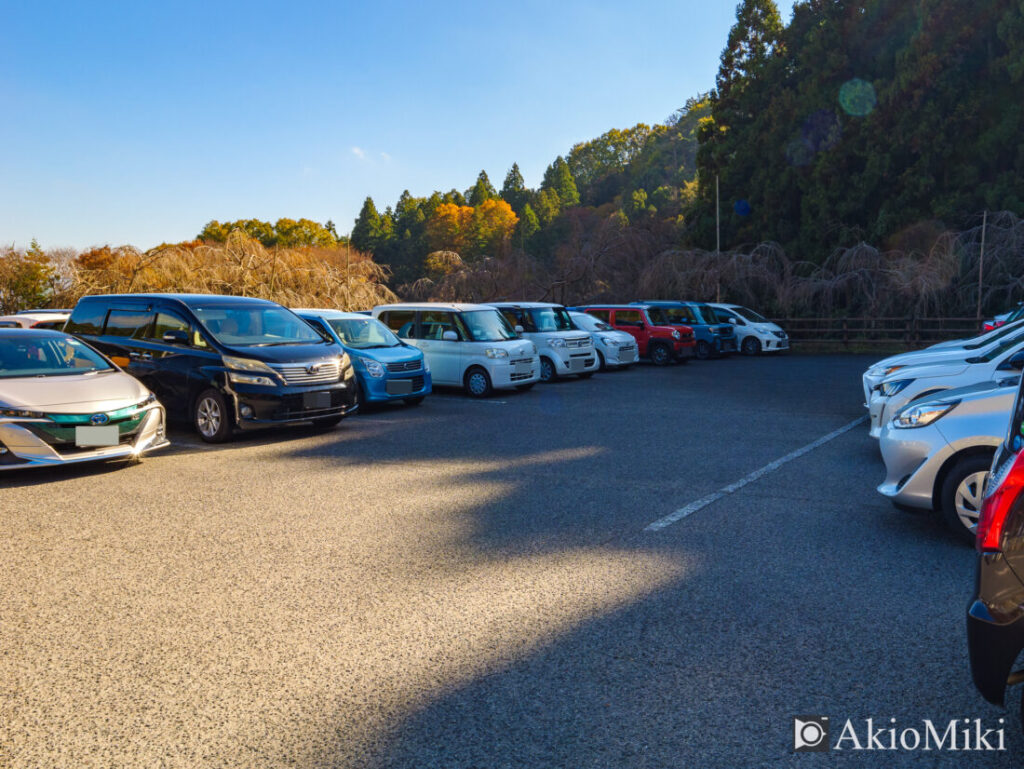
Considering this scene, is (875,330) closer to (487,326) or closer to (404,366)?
(487,326)

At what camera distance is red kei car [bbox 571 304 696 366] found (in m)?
22.8

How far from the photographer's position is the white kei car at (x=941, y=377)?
7934mm

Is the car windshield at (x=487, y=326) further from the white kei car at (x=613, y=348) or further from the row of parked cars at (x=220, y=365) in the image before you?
the white kei car at (x=613, y=348)

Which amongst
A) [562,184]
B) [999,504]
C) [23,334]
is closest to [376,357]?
[23,334]

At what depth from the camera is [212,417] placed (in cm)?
983

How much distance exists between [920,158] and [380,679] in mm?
36222

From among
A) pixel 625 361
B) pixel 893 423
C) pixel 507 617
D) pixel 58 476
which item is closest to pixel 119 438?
pixel 58 476

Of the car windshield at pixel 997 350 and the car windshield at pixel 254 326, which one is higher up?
the car windshield at pixel 254 326

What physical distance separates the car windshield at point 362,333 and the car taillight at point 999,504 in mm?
11243

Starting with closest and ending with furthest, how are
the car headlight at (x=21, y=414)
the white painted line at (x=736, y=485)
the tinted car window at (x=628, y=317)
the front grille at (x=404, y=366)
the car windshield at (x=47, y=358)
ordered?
the white painted line at (x=736, y=485)
the car headlight at (x=21, y=414)
the car windshield at (x=47, y=358)
the front grille at (x=404, y=366)
the tinted car window at (x=628, y=317)

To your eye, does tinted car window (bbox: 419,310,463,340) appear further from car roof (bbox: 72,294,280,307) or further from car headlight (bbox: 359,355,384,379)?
car roof (bbox: 72,294,280,307)

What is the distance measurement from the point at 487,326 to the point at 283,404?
6.20 m

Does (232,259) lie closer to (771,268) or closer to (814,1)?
(771,268)

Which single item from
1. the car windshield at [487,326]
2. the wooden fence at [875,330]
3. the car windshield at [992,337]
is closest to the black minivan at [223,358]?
the car windshield at [487,326]
